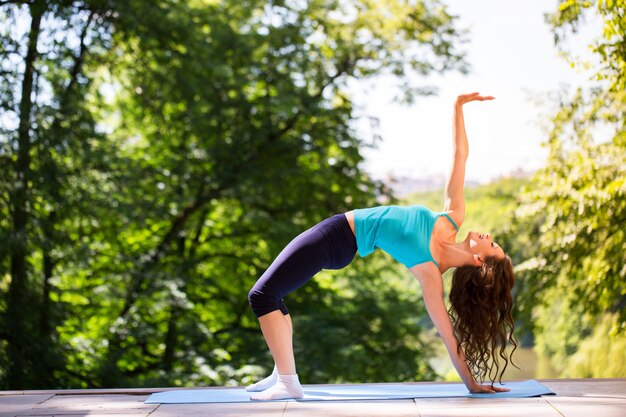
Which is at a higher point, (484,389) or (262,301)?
(262,301)

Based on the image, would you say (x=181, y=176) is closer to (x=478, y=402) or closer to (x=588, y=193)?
(x=588, y=193)

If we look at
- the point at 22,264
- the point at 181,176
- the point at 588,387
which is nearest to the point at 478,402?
the point at 588,387

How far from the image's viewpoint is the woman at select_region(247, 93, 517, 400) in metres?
3.08

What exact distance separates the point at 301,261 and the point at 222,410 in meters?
0.58

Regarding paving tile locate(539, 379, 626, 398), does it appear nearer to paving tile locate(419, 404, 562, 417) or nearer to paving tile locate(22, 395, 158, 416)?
paving tile locate(419, 404, 562, 417)

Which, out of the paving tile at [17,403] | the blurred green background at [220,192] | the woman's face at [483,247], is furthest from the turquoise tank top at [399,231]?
the blurred green background at [220,192]

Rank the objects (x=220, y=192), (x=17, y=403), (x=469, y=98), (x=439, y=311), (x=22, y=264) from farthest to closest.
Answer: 1. (x=220, y=192)
2. (x=22, y=264)
3. (x=469, y=98)
4. (x=17, y=403)
5. (x=439, y=311)

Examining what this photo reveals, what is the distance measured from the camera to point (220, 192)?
31.4 ft

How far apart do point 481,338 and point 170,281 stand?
618 centimetres

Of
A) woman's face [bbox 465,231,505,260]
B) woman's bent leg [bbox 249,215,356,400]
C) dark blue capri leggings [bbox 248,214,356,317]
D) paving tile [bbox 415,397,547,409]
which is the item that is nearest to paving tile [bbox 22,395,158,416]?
woman's bent leg [bbox 249,215,356,400]

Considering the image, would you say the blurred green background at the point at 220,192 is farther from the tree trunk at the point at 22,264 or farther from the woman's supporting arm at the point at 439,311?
the woman's supporting arm at the point at 439,311

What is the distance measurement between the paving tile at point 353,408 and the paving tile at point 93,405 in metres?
0.51

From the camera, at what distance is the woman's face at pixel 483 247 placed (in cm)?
313

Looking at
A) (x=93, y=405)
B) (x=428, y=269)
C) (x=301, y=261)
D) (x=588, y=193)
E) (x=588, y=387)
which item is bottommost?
(x=588, y=387)
